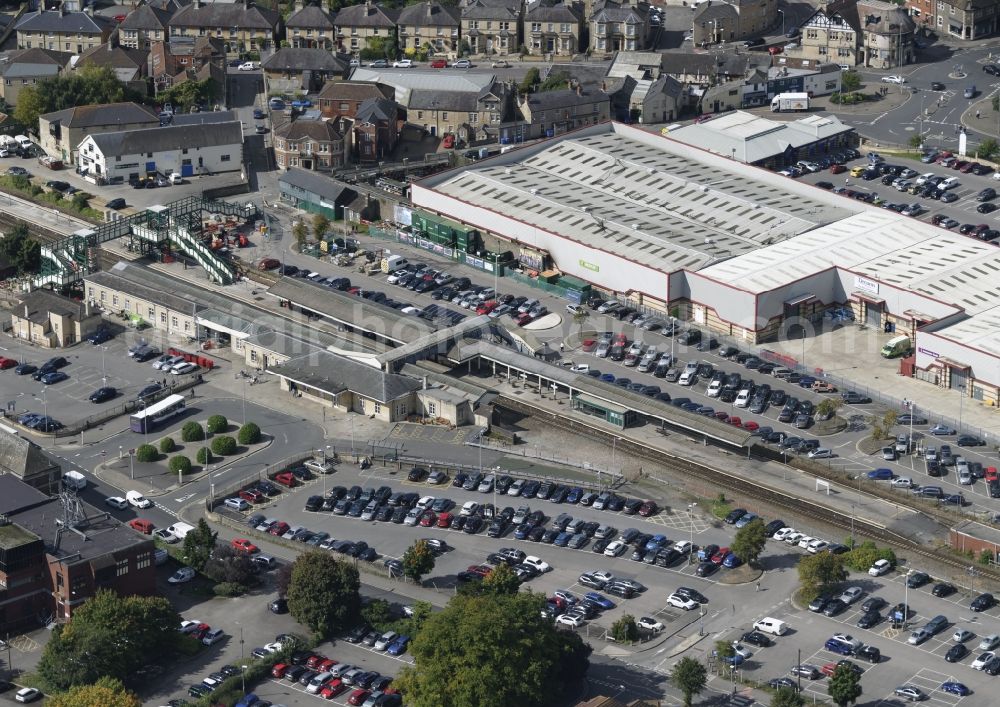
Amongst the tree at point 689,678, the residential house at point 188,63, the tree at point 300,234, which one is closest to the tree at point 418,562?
the tree at point 689,678

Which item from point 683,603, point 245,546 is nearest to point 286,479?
point 245,546

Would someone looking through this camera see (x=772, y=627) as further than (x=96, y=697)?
Yes

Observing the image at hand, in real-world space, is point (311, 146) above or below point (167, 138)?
below

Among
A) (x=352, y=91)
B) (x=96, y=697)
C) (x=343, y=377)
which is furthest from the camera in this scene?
(x=352, y=91)

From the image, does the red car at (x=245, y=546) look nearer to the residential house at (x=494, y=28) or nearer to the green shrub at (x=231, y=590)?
the green shrub at (x=231, y=590)

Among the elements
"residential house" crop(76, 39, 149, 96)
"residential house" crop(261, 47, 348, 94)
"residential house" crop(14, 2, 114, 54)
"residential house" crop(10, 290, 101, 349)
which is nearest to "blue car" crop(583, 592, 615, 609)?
"residential house" crop(10, 290, 101, 349)

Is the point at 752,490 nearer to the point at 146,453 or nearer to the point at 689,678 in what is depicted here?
the point at 689,678
